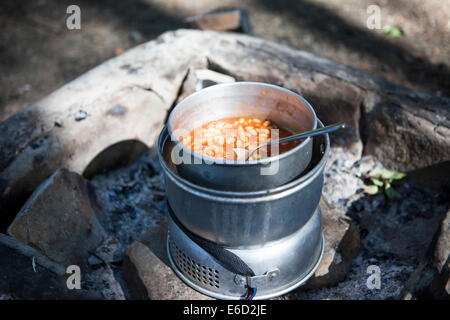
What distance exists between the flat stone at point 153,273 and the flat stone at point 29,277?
1.27ft

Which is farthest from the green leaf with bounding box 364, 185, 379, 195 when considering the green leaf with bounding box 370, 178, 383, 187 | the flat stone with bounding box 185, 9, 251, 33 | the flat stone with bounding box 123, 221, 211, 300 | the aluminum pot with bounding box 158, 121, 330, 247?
the flat stone with bounding box 185, 9, 251, 33

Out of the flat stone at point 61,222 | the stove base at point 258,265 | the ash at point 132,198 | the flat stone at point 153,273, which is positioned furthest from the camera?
the ash at point 132,198

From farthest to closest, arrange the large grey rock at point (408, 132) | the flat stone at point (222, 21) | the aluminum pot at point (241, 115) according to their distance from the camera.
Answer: the flat stone at point (222, 21) → the large grey rock at point (408, 132) → the aluminum pot at point (241, 115)

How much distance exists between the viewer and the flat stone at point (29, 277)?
6.16ft

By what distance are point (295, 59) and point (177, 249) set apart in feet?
5.86

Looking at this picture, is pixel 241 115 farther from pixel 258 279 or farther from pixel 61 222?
pixel 61 222

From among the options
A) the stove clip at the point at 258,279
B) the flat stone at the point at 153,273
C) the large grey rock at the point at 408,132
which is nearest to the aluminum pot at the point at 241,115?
the stove clip at the point at 258,279

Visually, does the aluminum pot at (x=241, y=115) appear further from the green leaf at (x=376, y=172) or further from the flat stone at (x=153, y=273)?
the green leaf at (x=376, y=172)

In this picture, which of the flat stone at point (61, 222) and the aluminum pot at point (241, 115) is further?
the flat stone at point (61, 222)

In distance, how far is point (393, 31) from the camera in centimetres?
563

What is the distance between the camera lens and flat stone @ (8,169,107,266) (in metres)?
2.44
